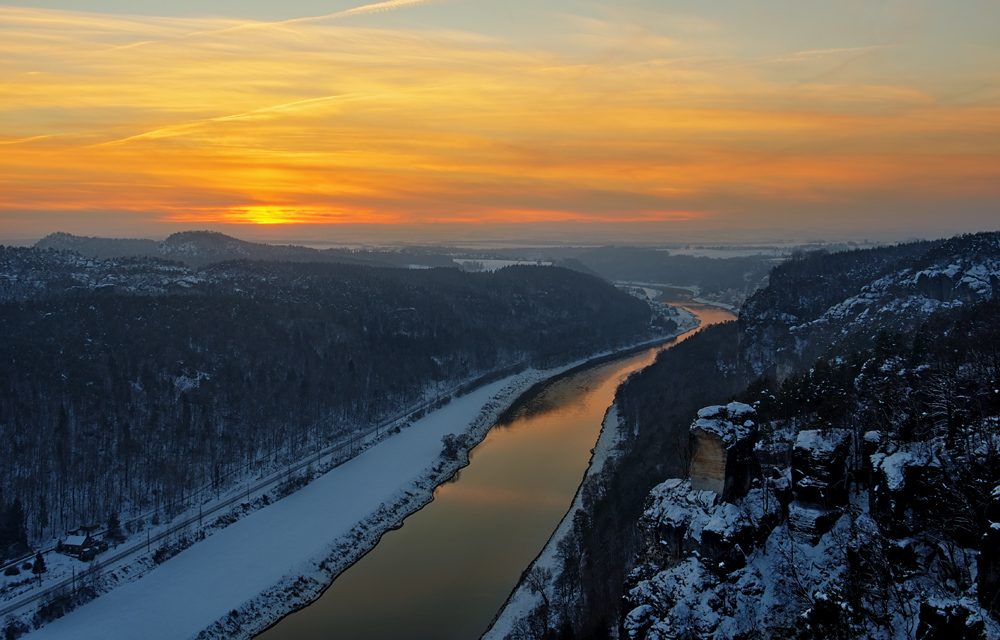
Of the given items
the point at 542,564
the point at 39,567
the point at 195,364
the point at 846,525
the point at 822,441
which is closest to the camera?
the point at 846,525

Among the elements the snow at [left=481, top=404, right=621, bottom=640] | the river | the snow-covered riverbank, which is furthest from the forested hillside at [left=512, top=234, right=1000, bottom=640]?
the snow-covered riverbank

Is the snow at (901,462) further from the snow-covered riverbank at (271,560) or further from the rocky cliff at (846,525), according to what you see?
the snow-covered riverbank at (271,560)

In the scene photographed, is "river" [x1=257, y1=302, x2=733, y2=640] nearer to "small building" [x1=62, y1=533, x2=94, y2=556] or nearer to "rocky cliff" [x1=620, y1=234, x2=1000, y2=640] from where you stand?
"small building" [x1=62, y1=533, x2=94, y2=556]

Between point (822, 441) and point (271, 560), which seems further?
point (271, 560)

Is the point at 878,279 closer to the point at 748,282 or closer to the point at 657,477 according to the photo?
the point at 657,477

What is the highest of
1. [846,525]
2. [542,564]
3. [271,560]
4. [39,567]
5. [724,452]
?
[724,452]

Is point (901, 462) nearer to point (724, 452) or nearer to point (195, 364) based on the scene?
point (724, 452)

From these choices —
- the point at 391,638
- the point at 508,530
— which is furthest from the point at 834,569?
the point at 508,530

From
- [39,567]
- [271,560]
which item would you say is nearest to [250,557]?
[271,560]
